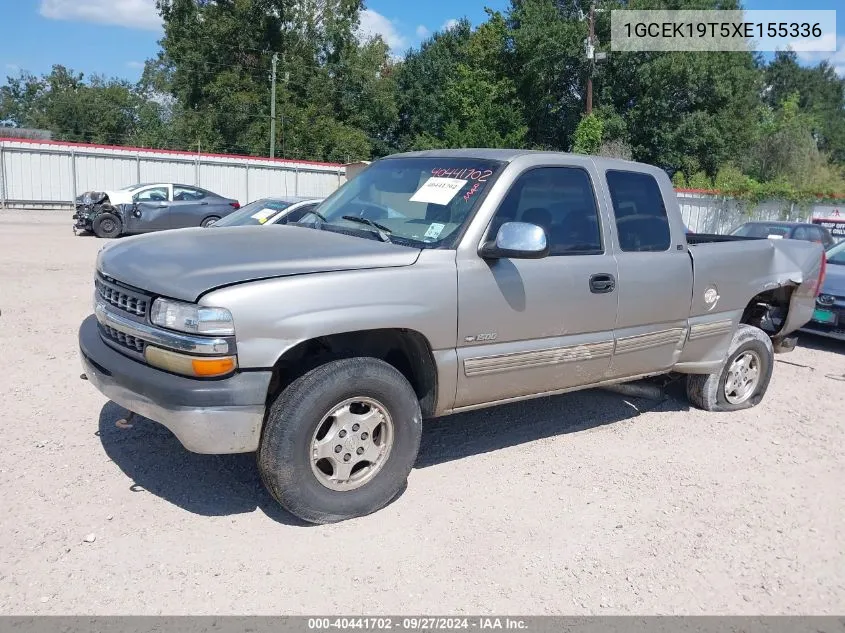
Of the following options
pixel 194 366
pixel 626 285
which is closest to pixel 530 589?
pixel 194 366

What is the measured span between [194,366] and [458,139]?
47.6 meters

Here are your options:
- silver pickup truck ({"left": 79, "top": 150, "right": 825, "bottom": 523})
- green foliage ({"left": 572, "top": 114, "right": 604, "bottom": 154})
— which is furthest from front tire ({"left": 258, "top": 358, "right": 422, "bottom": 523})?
green foliage ({"left": 572, "top": 114, "right": 604, "bottom": 154})

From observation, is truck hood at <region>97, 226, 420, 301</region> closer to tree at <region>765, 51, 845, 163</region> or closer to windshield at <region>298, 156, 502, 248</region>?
windshield at <region>298, 156, 502, 248</region>

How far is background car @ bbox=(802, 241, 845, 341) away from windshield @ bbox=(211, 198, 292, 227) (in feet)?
23.8

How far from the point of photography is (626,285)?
481 centimetres

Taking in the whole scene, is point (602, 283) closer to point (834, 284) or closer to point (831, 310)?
point (831, 310)

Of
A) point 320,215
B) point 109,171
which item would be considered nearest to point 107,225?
point 109,171

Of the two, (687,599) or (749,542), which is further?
(749,542)

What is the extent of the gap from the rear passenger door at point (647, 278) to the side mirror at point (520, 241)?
1003 mm

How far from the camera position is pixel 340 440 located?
3789 mm

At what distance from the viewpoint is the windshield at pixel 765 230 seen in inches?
525

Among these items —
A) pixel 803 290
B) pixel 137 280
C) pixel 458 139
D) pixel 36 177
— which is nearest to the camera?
pixel 137 280

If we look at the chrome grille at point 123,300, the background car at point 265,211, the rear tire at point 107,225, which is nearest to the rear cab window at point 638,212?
the chrome grille at point 123,300

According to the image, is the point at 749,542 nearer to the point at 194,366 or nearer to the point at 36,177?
the point at 194,366
